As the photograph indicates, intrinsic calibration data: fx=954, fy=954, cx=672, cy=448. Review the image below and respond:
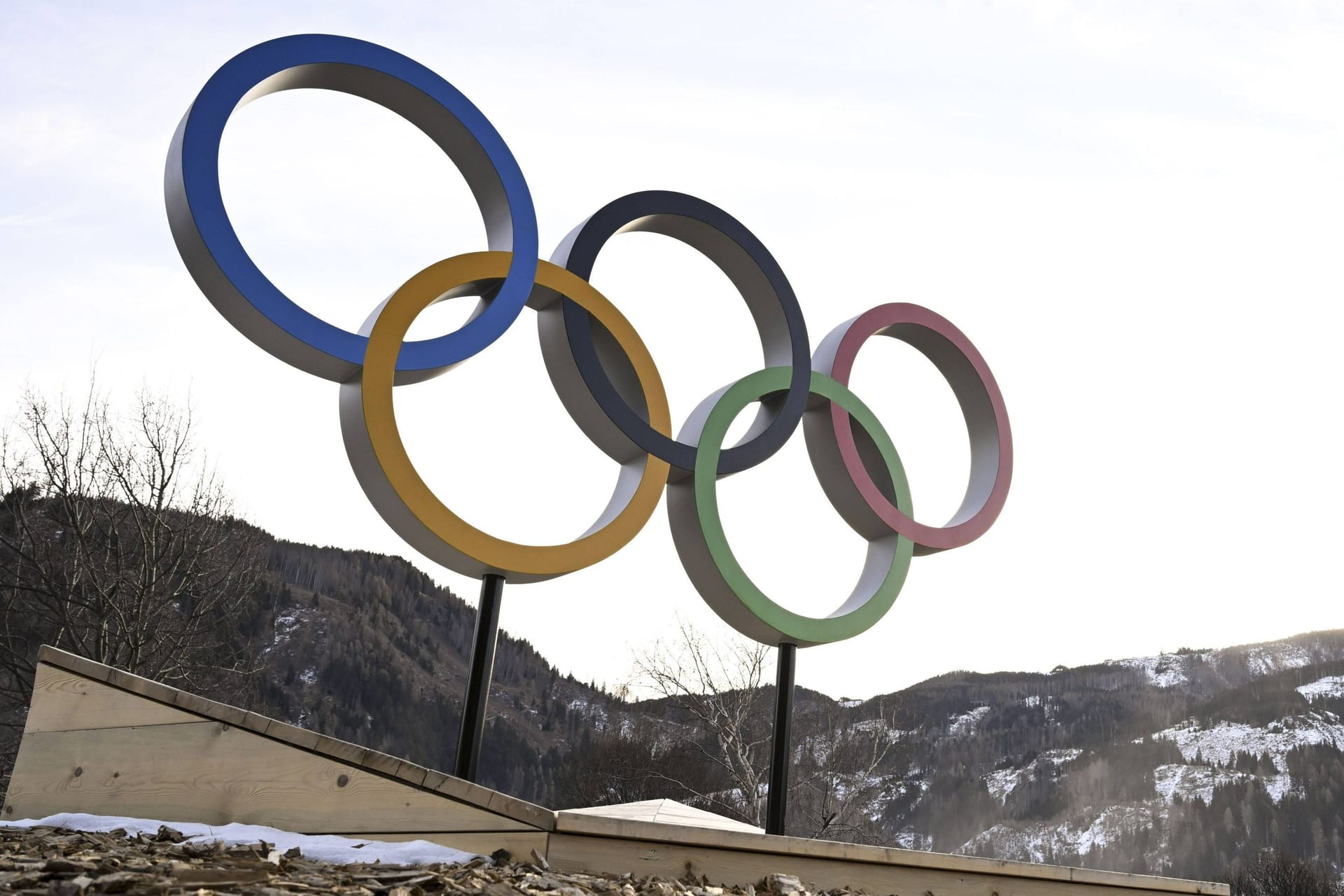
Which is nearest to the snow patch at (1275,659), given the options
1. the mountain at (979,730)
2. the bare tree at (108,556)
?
the mountain at (979,730)

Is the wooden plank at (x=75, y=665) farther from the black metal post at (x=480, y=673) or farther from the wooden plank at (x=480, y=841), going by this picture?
the black metal post at (x=480, y=673)

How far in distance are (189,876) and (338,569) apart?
37385 mm

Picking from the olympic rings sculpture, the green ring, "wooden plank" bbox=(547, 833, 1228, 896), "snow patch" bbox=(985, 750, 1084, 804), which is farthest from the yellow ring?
"snow patch" bbox=(985, 750, 1084, 804)

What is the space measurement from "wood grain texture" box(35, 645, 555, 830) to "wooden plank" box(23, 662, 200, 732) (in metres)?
0.03

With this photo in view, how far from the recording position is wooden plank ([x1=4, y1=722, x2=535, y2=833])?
3953mm

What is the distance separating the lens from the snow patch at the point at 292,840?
11.9 ft

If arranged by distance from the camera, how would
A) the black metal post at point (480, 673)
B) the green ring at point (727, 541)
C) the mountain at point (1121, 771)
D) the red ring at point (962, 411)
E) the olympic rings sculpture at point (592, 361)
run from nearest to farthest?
the olympic rings sculpture at point (592, 361)
the black metal post at point (480, 673)
the green ring at point (727, 541)
the red ring at point (962, 411)
the mountain at point (1121, 771)

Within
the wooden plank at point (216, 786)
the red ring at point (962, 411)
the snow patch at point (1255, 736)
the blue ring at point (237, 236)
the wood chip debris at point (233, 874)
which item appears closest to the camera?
the wood chip debris at point (233, 874)

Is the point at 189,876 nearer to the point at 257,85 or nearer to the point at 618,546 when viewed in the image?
the point at 618,546

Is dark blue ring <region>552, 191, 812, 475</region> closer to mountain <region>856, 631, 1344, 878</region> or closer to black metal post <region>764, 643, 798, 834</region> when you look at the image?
black metal post <region>764, 643, 798, 834</region>

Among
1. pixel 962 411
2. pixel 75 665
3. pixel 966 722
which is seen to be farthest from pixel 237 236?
pixel 966 722

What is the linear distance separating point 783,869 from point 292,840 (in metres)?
2.18

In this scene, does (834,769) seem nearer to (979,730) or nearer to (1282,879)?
(1282,879)

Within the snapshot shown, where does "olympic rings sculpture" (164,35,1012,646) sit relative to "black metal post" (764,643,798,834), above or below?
above
